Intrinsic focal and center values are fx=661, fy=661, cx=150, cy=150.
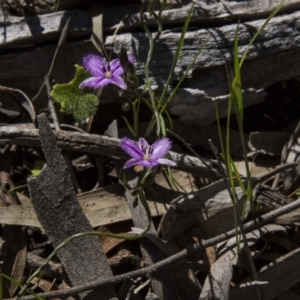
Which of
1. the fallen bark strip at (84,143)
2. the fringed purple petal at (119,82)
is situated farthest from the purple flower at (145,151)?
the fallen bark strip at (84,143)

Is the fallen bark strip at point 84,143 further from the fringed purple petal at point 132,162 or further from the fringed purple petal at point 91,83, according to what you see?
the fringed purple petal at point 132,162

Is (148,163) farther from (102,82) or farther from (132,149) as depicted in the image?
(102,82)

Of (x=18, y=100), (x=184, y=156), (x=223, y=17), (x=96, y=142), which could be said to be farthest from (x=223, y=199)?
(x=18, y=100)

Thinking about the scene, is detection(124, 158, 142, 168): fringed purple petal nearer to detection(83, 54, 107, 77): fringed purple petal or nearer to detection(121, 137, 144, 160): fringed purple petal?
detection(121, 137, 144, 160): fringed purple petal

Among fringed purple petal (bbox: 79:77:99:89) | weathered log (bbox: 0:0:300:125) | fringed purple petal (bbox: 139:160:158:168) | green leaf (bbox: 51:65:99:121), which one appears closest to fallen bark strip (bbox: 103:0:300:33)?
weathered log (bbox: 0:0:300:125)

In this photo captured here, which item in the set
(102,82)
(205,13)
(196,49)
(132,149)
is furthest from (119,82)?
(205,13)

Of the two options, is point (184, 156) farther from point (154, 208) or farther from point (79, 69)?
point (79, 69)
